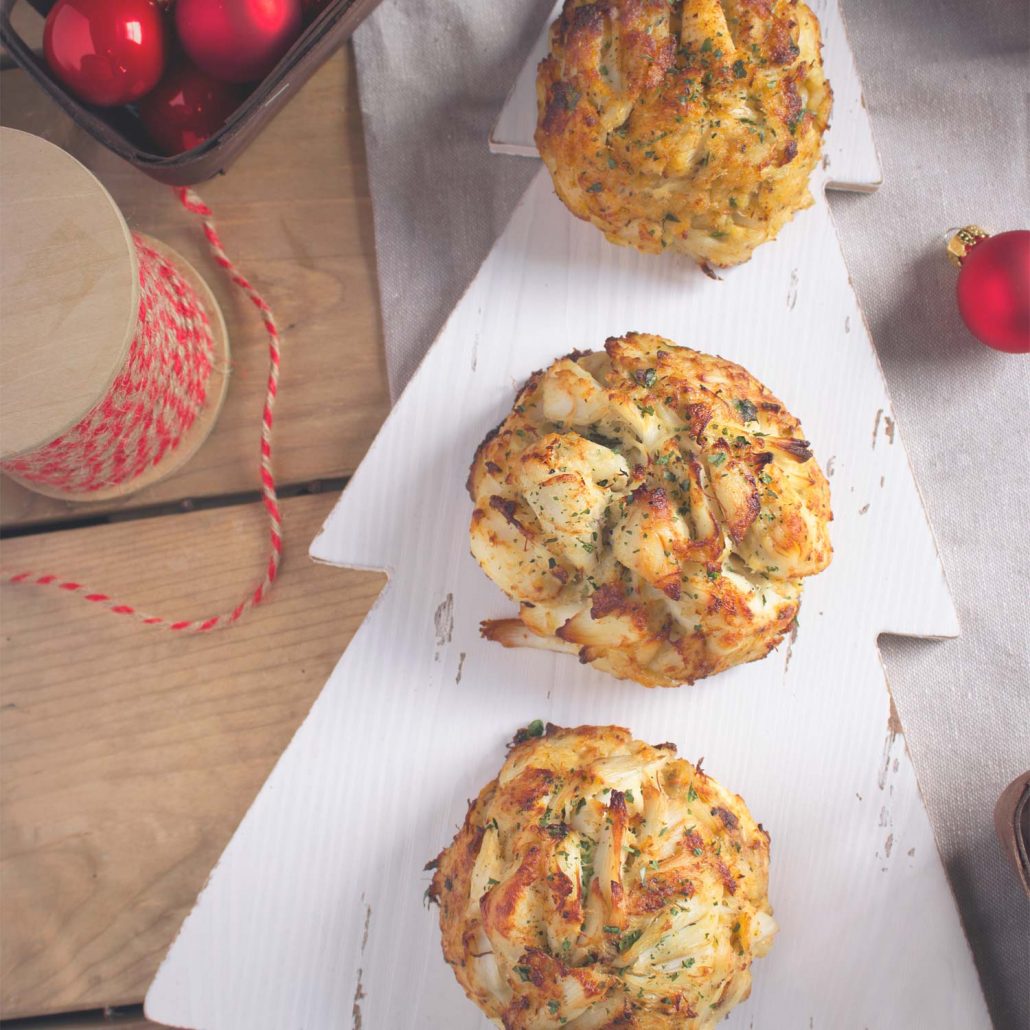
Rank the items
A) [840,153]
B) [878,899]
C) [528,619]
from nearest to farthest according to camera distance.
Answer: [528,619] < [878,899] < [840,153]

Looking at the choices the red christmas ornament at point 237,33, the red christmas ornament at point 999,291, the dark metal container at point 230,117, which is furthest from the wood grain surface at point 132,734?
the red christmas ornament at point 999,291

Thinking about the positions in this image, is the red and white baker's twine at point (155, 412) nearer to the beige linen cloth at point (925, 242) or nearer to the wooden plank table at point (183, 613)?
the wooden plank table at point (183, 613)

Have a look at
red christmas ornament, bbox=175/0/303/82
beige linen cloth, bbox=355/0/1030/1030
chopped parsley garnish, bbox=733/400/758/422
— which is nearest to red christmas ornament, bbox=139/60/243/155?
red christmas ornament, bbox=175/0/303/82

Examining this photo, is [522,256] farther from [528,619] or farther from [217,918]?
[217,918]

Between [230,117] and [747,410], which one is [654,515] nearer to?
[747,410]

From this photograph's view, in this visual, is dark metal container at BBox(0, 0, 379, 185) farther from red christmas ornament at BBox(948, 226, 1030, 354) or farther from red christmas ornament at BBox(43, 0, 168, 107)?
red christmas ornament at BBox(948, 226, 1030, 354)

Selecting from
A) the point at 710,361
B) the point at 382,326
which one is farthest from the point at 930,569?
the point at 382,326

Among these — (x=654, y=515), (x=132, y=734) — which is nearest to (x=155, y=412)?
(x=132, y=734)
